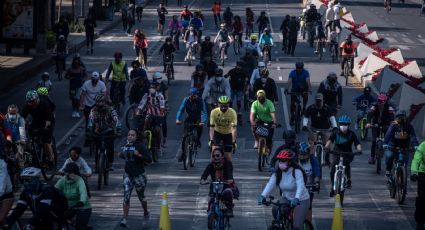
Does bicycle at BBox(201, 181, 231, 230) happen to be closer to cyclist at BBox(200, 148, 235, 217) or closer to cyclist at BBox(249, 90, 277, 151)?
cyclist at BBox(200, 148, 235, 217)

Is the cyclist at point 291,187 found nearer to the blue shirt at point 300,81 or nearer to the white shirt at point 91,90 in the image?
the white shirt at point 91,90

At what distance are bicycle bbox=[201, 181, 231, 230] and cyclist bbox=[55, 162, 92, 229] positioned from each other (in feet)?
6.79

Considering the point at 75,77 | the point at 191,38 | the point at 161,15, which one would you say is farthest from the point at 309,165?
the point at 161,15

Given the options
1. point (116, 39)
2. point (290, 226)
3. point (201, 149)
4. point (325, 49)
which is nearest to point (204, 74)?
point (201, 149)

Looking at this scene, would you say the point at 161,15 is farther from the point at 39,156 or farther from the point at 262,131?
the point at 39,156

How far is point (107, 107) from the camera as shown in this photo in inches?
999

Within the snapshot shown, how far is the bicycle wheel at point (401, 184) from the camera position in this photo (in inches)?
917

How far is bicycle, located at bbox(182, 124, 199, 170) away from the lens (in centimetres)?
2700

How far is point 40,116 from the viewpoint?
25.4 meters

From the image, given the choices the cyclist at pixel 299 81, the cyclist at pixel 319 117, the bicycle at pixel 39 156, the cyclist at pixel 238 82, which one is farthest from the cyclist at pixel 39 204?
the cyclist at pixel 238 82

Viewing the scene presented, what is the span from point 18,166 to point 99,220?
9.42 ft

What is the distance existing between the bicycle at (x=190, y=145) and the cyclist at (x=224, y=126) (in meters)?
1.37

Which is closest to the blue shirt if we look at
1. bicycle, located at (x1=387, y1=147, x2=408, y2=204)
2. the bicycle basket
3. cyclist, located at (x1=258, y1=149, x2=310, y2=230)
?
the bicycle basket

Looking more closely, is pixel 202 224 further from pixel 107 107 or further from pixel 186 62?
pixel 186 62
